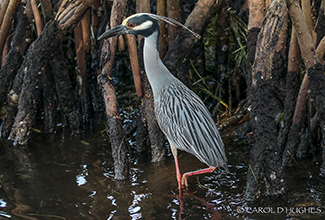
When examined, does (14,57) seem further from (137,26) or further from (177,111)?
(177,111)

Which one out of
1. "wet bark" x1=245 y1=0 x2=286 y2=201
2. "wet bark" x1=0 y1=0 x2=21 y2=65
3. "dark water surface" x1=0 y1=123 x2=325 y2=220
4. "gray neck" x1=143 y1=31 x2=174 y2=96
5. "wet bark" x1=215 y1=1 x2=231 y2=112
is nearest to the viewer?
"wet bark" x1=245 y1=0 x2=286 y2=201

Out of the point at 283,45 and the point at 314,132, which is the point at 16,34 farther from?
the point at 314,132

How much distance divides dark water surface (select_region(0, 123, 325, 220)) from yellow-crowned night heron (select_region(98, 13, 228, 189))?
0.90ft

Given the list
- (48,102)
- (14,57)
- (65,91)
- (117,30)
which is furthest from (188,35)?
(14,57)

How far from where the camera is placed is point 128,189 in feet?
11.8

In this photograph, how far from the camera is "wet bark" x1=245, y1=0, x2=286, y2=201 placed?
2809 mm

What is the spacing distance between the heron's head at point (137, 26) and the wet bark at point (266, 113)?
4.01ft

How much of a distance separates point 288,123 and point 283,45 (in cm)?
98

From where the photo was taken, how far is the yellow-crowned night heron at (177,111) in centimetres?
345

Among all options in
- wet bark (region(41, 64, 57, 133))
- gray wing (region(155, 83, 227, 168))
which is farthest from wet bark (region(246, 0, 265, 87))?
wet bark (region(41, 64, 57, 133))

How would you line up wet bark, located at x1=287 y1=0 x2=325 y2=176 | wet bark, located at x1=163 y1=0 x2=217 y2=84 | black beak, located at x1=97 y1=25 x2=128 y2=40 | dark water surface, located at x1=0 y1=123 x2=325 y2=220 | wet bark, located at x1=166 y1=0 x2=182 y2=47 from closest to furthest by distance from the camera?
wet bark, located at x1=287 y1=0 x2=325 y2=176 → dark water surface, located at x1=0 y1=123 x2=325 y2=220 → black beak, located at x1=97 y1=25 x2=128 y2=40 → wet bark, located at x1=163 y1=0 x2=217 y2=84 → wet bark, located at x1=166 y1=0 x2=182 y2=47

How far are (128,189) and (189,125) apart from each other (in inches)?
35.4

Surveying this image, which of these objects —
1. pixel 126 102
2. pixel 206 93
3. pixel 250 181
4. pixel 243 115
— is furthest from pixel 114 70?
pixel 250 181

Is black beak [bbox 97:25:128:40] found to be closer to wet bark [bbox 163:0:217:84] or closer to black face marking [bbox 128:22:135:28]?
black face marking [bbox 128:22:135:28]
